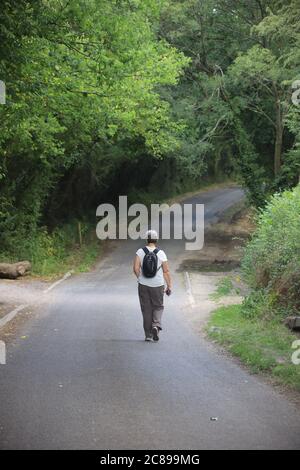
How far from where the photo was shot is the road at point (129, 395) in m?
6.05

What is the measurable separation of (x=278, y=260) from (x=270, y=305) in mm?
1071

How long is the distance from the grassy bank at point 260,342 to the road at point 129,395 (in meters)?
0.31

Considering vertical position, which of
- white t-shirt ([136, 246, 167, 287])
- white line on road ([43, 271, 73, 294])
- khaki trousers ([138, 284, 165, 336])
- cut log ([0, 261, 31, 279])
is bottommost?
white line on road ([43, 271, 73, 294])

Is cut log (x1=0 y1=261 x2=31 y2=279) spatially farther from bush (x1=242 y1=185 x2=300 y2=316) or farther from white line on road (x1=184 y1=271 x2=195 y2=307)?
bush (x1=242 y1=185 x2=300 y2=316)

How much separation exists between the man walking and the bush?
245cm

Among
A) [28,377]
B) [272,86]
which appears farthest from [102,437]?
[272,86]

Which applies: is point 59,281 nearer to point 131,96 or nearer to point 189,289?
point 189,289

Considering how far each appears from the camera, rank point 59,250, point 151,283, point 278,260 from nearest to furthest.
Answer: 1. point 151,283
2. point 278,260
3. point 59,250

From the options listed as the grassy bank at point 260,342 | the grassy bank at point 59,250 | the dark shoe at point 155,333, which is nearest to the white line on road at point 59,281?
the grassy bank at point 59,250

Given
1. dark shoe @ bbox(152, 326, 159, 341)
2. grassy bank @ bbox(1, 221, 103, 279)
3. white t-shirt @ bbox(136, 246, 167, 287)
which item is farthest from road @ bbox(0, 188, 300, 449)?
grassy bank @ bbox(1, 221, 103, 279)

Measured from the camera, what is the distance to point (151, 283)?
37.1ft

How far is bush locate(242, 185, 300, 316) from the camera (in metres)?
12.4

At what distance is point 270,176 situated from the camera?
3300 cm

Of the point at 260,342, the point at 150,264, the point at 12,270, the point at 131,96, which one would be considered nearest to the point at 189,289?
the point at 12,270
